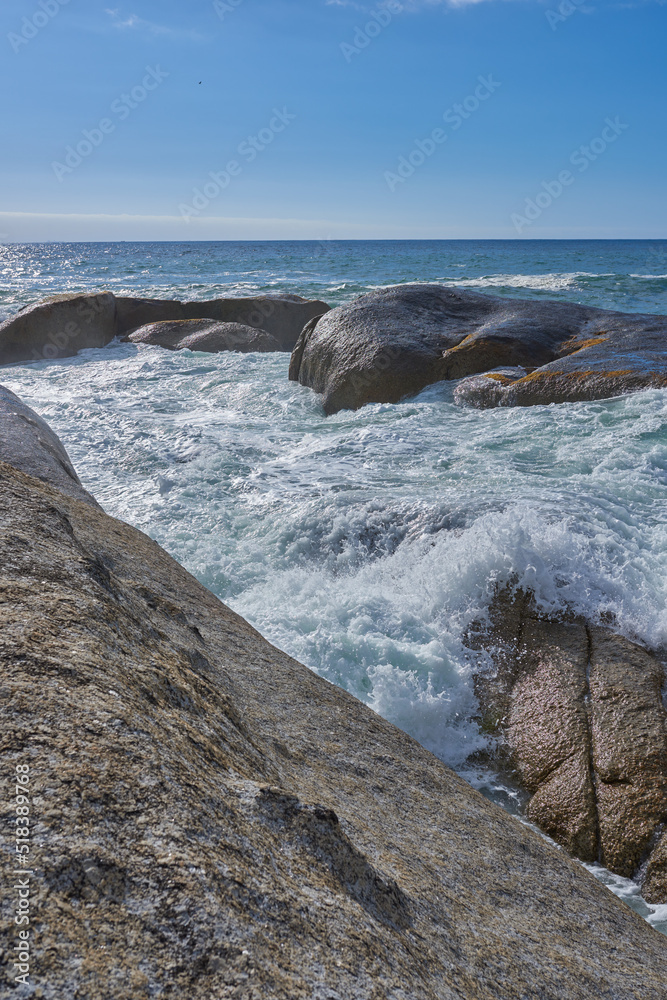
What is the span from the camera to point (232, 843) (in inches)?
44.9

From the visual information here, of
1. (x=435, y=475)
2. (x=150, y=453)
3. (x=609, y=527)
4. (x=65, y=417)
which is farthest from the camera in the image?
(x=65, y=417)

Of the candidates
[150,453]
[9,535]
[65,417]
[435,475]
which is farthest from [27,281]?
[9,535]

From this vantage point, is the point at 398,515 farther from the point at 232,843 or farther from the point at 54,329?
the point at 54,329

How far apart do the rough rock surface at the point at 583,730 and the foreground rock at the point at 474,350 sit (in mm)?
4481

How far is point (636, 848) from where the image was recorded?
2629 mm

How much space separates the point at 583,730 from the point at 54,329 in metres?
13.7

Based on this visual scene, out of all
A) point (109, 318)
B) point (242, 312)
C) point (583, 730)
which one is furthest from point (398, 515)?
point (109, 318)

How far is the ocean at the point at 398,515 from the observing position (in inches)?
141

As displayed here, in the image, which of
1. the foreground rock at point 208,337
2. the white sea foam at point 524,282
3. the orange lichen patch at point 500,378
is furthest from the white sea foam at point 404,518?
the white sea foam at point 524,282

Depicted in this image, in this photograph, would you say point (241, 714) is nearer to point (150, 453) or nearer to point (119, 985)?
point (119, 985)

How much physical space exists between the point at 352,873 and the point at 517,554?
2.88 meters

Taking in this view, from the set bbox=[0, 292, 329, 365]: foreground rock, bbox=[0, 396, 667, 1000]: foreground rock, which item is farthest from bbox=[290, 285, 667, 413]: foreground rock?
bbox=[0, 396, 667, 1000]: foreground rock

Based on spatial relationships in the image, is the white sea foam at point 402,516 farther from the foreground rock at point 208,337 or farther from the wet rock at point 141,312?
the wet rock at point 141,312

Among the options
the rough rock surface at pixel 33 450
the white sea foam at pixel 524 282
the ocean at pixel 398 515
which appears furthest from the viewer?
the white sea foam at pixel 524 282
